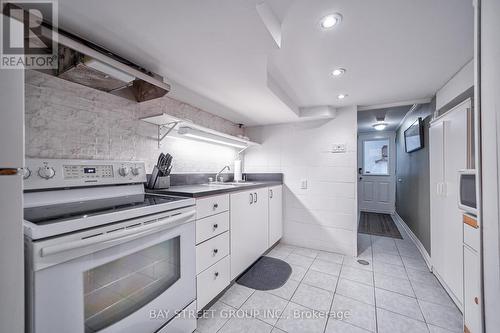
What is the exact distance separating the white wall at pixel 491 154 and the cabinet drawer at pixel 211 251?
4.78 feet

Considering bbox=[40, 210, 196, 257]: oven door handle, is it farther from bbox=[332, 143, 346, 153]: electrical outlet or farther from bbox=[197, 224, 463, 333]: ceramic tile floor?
bbox=[332, 143, 346, 153]: electrical outlet

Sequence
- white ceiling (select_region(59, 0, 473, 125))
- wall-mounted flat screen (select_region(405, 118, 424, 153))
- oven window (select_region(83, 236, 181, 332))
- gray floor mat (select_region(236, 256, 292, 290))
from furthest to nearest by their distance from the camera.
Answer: wall-mounted flat screen (select_region(405, 118, 424, 153)) < gray floor mat (select_region(236, 256, 292, 290)) < white ceiling (select_region(59, 0, 473, 125)) < oven window (select_region(83, 236, 181, 332))

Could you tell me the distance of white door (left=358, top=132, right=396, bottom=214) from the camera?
493 cm

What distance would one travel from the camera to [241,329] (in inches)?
54.9

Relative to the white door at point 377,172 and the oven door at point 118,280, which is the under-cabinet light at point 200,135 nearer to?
the oven door at point 118,280

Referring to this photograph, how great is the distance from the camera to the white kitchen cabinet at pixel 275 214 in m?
2.64

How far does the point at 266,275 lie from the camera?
209 cm

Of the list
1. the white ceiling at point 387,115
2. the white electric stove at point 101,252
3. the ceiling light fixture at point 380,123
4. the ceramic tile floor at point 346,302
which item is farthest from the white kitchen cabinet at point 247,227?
the ceiling light fixture at point 380,123

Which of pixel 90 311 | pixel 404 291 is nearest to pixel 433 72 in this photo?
pixel 404 291

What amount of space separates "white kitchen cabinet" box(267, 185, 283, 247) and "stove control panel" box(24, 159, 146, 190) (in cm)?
167

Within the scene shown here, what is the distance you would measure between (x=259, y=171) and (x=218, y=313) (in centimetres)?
205

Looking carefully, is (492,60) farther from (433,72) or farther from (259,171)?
(259,171)

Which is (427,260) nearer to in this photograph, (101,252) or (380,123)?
(380,123)

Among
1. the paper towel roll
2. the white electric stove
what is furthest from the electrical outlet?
the white electric stove
